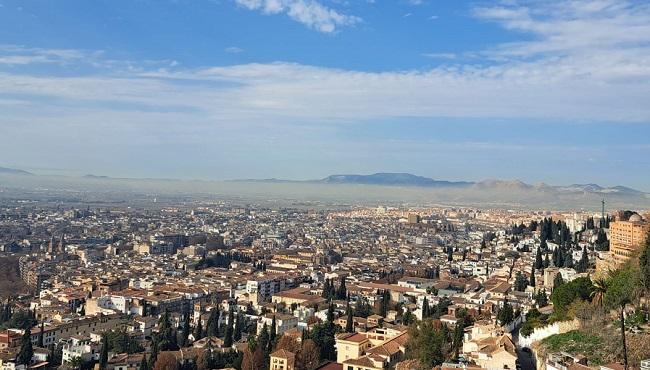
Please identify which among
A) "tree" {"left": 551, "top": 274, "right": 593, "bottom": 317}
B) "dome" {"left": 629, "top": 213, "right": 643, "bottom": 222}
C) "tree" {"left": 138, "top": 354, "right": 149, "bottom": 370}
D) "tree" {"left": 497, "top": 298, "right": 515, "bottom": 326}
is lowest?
"tree" {"left": 138, "top": 354, "right": 149, "bottom": 370}

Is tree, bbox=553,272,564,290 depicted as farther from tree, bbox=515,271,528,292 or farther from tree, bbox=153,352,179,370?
tree, bbox=153,352,179,370

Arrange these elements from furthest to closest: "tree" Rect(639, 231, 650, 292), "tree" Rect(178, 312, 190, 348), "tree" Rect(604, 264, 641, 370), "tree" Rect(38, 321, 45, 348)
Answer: "tree" Rect(38, 321, 45, 348) < "tree" Rect(178, 312, 190, 348) < "tree" Rect(604, 264, 641, 370) < "tree" Rect(639, 231, 650, 292)

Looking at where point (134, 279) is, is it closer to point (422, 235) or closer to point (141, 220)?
point (422, 235)

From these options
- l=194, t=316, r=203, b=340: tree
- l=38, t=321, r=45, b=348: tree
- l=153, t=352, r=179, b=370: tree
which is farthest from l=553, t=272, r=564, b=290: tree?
l=38, t=321, r=45, b=348: tree

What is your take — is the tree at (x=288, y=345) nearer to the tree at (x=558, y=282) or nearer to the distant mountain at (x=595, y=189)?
the tree at (x=558, y=282)

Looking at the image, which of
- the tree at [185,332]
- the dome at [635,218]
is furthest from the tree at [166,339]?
the dome at [635,218]

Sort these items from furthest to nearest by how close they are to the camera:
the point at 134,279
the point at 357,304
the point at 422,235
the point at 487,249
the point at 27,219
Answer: the point at 27,219 < the point at 422,235 < the point at 487,249 < the point at 134,279 < the point at 357,304

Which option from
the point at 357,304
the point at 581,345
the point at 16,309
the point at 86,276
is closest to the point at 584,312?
the point at 581,345
